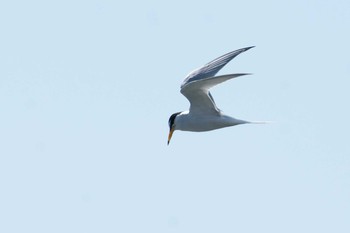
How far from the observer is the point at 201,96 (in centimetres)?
2466

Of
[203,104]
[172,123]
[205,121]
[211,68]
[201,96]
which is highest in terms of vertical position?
[211,68]

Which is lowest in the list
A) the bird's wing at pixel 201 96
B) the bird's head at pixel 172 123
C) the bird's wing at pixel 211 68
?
the bird's head at pixel 172 123

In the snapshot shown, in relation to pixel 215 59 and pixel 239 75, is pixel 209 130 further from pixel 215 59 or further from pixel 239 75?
pixel 239 75

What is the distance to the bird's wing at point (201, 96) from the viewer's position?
932 inches

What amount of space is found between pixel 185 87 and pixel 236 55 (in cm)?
206

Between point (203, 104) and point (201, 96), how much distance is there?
16.1 inches

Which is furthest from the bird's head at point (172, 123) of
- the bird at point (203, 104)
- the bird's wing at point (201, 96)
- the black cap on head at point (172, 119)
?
the bird's wing at point (201, 96)

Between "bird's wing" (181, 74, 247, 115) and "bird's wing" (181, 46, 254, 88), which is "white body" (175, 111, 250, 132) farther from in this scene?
"bird's wing" (181, 46, 254, 88)

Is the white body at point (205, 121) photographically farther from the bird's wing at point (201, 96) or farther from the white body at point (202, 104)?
the bird's wing at point (201, 96)

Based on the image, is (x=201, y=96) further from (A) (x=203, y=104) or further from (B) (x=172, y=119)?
(B) (x=172, y=119)

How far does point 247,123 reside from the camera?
A: 2423 centimetres

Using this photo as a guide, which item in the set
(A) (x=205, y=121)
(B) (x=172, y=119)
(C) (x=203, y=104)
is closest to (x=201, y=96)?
(C) (x=203, y=104)

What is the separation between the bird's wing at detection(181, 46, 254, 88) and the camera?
2533 cm

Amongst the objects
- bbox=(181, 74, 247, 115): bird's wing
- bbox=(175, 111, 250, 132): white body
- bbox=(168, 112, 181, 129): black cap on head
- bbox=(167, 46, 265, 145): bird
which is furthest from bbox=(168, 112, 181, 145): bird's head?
bbox=(181, 74, 247, 115): bird's wing
